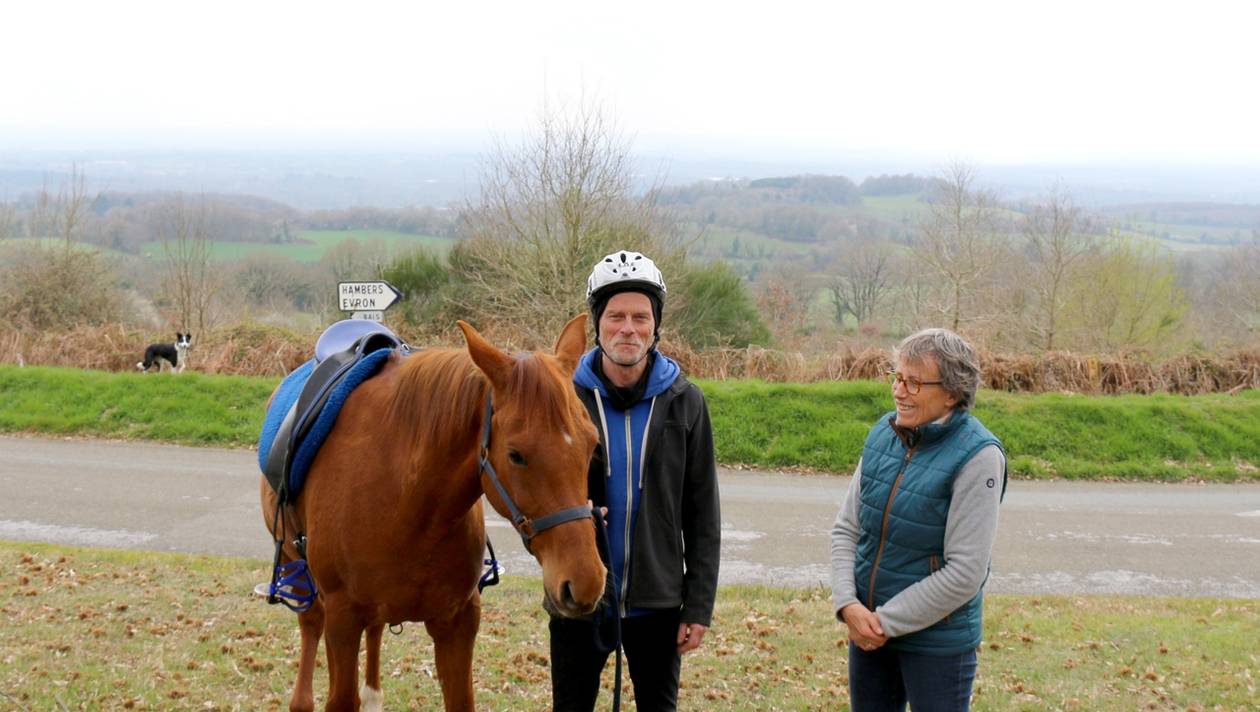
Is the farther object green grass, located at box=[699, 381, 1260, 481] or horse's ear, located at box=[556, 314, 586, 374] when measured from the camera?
green grass, located at box=[699, 381, 1260, 481]

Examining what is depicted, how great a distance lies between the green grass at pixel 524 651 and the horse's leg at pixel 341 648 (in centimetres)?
137

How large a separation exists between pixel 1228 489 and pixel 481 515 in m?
12.0

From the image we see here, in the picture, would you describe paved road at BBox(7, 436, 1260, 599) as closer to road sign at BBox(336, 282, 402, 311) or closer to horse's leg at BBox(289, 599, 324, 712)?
road sign at BBox(336, 282, 402, 311)

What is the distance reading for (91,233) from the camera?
25547 millimetres

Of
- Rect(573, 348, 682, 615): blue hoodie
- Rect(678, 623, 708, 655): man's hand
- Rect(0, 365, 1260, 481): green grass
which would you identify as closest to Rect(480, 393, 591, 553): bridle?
Rect(573, 348, 682, 615): blue hoodie

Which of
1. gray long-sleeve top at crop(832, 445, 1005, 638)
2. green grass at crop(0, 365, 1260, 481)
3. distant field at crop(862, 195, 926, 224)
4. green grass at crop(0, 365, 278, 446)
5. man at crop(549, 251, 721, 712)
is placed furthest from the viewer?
distant field at crop(862, 195, 926, 224)

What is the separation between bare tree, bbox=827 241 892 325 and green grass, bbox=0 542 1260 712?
87.1 feet

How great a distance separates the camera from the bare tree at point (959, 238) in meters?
24.2

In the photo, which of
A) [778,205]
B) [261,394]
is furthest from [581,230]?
[778,205]

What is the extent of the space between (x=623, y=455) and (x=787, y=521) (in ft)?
23.9

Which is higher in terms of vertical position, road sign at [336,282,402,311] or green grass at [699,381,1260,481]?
road sign at [336,282,402,311]

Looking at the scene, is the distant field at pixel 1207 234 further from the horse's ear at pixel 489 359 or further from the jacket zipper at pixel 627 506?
the horse's ear at pixel 489 359

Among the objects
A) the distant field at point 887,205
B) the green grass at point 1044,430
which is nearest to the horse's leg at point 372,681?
the green grass at point 1044,430

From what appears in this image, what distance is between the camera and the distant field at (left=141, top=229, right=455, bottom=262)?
27973 mm
